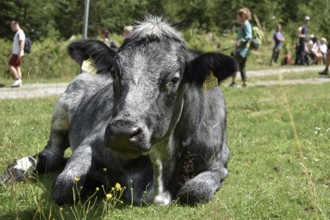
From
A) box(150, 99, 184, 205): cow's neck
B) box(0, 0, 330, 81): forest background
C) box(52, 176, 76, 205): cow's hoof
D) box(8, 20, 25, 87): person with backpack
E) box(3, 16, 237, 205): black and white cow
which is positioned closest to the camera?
box(3, 16, 237, 205): black and white cow

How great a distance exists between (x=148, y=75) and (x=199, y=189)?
1.19m

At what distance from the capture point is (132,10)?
39812mm

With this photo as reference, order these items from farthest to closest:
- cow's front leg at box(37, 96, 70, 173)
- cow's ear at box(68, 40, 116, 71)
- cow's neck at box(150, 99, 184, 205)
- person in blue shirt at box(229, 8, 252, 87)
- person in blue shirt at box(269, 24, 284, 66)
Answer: person in blue shirt at box(269, 24, 284, 66)
person in blue shirt at box(229, 8, 252, 87)
cow's front leg at box(37, 96, 70, 173)
cow's ear at box(68, 40, 116, 71)
cow's neck at box(150, 99, 184, 205)

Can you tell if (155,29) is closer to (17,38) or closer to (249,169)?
(249,169)

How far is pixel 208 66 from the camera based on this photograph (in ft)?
16.0

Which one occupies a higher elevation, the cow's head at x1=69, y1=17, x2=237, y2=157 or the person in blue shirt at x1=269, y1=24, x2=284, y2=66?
the cow's head at x1=69, y1=17, x2=237, y2=157

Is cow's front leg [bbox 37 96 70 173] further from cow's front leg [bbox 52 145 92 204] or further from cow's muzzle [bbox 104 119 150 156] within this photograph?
cow's muzzle [bbox 104 119 150 156]

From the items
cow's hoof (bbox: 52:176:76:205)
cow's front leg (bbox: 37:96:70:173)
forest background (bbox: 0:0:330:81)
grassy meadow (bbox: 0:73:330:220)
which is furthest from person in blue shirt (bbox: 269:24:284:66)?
cow's hoof (bbox: 52:176:76:205)

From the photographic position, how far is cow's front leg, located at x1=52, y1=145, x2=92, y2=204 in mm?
4762

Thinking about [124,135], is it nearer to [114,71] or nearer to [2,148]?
[114,71]

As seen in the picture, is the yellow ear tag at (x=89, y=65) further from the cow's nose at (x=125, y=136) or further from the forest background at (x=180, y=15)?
the forest background at (x=180, y=15)

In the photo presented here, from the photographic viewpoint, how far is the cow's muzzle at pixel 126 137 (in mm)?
3822

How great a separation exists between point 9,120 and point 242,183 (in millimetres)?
5198

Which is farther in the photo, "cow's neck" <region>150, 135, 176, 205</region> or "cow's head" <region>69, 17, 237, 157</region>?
"cow's neck" <region>150, 135, 176, 205</region>
